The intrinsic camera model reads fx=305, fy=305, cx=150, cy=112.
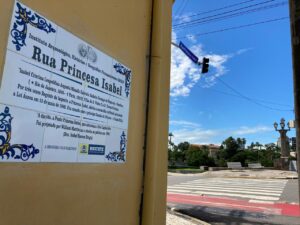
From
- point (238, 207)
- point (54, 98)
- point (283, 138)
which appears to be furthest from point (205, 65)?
point (283, 138)

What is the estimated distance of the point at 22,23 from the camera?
184 cm

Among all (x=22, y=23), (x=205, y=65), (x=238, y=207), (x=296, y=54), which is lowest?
(x=238, y=207)

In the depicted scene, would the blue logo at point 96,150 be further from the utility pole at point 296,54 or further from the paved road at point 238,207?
the paved road at point 238,207

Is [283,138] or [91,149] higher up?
[283,138]

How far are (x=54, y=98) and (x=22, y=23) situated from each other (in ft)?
1.61

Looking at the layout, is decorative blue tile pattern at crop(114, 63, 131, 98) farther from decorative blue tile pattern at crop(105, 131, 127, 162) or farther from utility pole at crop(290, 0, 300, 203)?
utility pole at crop(290, 0, 300, 203)

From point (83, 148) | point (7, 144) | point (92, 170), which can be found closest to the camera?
point (7, 144)

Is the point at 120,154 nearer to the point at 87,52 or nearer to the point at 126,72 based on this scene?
the point at 126,72

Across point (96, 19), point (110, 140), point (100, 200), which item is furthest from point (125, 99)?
point (100, 200)

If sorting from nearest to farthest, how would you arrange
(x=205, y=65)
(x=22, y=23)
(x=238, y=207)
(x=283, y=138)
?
(x=22, y=23), (x=238, y=207), (x=205, y=65), (x=283, y=138)

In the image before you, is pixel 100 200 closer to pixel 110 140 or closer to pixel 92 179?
pixel 92 179

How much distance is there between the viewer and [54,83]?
198cm

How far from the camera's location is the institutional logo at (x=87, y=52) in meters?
2.27

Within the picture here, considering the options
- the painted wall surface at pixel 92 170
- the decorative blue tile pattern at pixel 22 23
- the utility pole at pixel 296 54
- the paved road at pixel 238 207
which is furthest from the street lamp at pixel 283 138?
the decorative blue tile pattern at pixel 22 23
